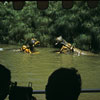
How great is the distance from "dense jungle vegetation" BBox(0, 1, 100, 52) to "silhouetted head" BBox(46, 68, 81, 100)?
20379 millimetres

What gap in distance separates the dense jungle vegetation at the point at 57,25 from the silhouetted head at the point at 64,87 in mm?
20379

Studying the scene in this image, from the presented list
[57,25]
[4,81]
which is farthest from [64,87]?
[57,25]

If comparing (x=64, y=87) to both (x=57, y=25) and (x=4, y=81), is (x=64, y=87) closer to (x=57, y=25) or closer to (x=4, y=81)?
(x=4, y=81)

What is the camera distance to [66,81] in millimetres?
2033

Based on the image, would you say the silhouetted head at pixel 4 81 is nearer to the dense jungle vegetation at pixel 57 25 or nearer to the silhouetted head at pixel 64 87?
the silhouetted head at pixel 64 87

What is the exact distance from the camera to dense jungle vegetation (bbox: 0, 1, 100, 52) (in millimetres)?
22953

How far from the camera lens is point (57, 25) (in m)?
24.9

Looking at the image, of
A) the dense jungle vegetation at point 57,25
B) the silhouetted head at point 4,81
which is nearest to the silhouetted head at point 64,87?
the silhouetted head at point 4,81

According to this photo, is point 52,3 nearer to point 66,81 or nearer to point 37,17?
point 37,17

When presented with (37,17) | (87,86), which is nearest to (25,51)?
(37,17)

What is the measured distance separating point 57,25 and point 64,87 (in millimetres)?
22975

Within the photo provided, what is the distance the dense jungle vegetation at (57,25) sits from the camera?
22953 millimetres

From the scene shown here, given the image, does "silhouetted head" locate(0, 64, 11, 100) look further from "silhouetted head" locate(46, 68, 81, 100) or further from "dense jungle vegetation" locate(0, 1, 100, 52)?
"dense jungle vegetation" locate(0, 1, 100, 52)

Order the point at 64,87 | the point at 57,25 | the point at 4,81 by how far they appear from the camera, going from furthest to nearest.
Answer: the point at 57,25 < the point at 4,81 < the point at 64,87
